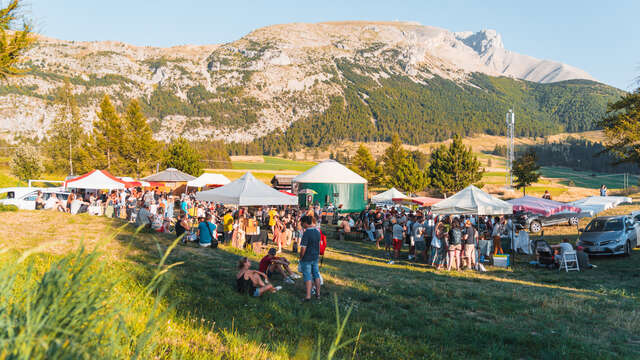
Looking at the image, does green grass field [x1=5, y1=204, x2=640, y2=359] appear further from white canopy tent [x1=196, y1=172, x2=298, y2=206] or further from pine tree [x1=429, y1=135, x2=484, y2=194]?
pine tree [x1=429, y1=135, x2=484, y2=194]

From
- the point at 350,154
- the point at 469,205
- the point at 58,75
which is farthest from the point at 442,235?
the point at 58,75

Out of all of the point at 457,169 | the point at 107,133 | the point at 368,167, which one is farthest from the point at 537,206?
the point at 107,133

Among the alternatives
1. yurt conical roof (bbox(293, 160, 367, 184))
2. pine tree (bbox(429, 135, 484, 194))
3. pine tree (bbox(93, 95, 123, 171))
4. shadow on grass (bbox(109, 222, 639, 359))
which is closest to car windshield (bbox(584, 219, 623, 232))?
shadow on grass (bbox(109, 222, 639, 359))

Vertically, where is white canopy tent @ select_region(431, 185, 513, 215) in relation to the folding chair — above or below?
above

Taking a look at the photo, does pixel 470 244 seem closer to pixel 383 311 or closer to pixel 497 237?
pixel 497 237

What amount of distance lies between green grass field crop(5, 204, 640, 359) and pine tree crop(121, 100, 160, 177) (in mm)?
42276

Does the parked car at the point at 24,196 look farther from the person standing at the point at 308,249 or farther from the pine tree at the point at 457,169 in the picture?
the pine tree at the point at 457,169

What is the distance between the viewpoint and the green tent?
36.5 meters

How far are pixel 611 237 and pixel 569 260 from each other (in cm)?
343

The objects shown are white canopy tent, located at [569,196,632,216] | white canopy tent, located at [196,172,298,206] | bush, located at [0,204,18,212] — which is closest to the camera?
white canopy tent, located at [196,172,298,206]

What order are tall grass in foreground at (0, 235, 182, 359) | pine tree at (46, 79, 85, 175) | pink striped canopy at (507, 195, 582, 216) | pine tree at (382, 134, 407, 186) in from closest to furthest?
tall grass in foreground at (0, 235, 182, 359)
pink striped canopy at (507, 195, 582, 216)
pine tree at (46, 79, 85, 175)
pine tree at (382, 134, 407, 186)

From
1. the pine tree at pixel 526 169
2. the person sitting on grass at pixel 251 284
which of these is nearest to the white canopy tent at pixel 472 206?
the person sitting on grass at pixel 251 284

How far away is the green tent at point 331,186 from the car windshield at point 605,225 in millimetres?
21988

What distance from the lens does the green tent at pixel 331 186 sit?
120 feet
